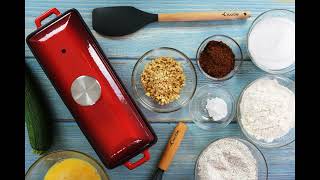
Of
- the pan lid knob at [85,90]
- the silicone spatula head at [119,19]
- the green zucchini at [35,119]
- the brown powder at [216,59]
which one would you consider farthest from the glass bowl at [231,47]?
the green zucchini at [35,119]

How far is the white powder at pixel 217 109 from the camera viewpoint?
4.45ft

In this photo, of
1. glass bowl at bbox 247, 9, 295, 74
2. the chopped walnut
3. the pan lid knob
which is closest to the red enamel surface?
the pan lid knob

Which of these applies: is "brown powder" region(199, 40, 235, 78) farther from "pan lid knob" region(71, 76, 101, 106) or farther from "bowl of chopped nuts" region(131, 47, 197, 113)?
Result: "pan lid knob" region(71, 76, 101, 106)

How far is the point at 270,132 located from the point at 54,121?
0.57 meters

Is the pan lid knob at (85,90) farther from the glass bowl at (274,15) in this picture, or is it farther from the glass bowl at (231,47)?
the glass bowl at (274,15)

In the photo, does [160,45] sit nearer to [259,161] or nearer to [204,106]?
[204,106]

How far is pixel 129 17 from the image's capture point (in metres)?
1.32

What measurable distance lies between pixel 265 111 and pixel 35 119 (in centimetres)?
59

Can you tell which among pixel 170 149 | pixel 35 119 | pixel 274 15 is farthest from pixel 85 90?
pixel 274 15

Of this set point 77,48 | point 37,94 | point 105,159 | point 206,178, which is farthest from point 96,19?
point 206,178

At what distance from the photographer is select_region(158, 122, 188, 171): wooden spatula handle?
4.35ft

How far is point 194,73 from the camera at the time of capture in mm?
1344

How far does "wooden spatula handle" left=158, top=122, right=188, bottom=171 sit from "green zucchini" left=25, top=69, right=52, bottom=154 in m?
0.30

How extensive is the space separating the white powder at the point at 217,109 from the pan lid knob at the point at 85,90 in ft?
1.06
